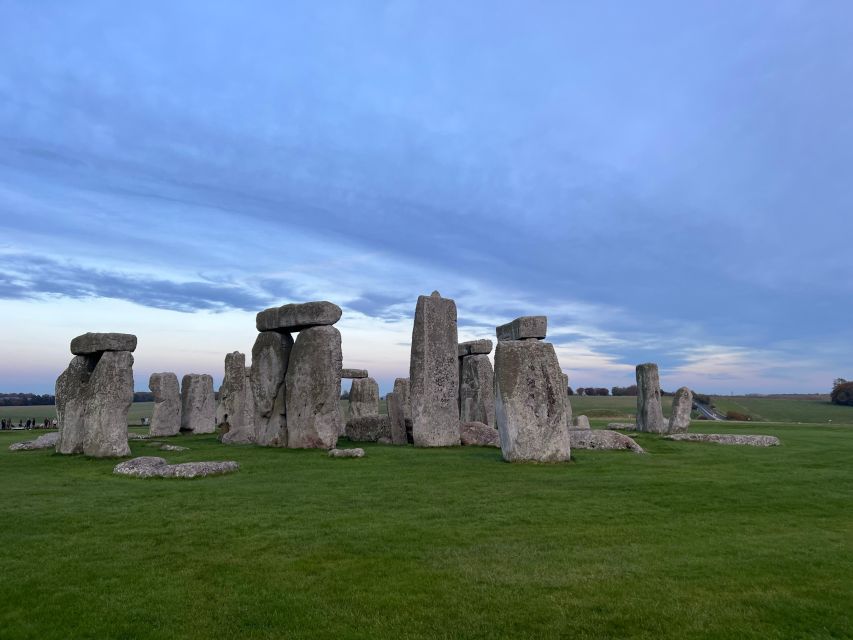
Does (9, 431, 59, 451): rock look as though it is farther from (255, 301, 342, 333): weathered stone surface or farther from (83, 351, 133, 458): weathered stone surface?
(255, 301, 342, 333): weathered stone surface

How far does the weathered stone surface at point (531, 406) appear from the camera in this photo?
1284cm

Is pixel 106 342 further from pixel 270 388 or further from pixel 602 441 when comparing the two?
pixel 602 441

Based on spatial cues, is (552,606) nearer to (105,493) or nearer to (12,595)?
(12,595)

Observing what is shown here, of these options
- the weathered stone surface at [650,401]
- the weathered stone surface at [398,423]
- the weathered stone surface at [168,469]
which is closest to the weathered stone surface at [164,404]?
the weathered stone surface at [398,423]

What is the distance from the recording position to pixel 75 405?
52.1 ft

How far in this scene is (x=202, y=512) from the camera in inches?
324

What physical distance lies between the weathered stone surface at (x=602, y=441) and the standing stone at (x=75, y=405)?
512 inches

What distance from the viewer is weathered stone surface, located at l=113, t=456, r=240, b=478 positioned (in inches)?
444

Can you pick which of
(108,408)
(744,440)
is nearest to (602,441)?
(744,440)

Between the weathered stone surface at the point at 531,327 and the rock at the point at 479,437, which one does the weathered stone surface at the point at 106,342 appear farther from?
the weathered stone surface at the point at 531,327

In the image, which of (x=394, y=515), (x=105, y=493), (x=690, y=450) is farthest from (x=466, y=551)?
(x=690, y=450)

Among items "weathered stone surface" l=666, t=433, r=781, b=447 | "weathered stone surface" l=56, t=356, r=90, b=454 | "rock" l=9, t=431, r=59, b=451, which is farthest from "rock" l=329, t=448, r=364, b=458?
"weathered stone surface" l=666, t=433, r=781, b=447

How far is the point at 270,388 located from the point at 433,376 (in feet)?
16.7

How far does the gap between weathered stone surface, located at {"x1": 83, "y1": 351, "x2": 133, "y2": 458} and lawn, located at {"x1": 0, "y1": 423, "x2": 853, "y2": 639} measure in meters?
3.17
